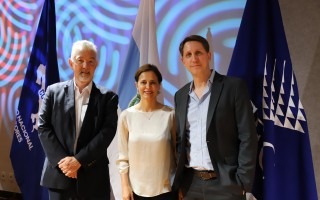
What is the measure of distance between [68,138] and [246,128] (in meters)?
1.01

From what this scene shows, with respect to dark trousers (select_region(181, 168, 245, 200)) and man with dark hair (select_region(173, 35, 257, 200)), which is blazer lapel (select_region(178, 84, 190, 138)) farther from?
dark trousers (select_region(181, 168, 245, 200))

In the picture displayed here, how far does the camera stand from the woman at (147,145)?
196 centimetres

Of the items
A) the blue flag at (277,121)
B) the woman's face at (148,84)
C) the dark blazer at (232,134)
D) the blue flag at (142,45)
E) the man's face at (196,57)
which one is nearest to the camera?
the dark blazer at (232,134)

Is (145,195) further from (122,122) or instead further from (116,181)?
(116,181)

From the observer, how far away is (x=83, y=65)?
6.77 ft

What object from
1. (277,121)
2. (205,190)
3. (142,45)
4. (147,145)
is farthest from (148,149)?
(142,45)

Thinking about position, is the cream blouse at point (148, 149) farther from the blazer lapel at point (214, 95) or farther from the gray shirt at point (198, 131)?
the blazer lapel at point (214, 95)

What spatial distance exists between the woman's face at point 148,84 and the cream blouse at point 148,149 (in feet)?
0.36

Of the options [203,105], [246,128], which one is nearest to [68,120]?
[203,105]

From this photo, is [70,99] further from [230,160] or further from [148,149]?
[230,160]

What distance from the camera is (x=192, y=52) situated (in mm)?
1945

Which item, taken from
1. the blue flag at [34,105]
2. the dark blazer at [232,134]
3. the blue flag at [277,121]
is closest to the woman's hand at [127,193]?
the dark blazer at [232,134]

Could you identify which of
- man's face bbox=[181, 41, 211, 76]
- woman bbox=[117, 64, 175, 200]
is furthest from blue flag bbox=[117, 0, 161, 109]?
man's face bbox=[181, 41, 211, 76]

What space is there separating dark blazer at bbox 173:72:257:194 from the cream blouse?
0.92 ft
